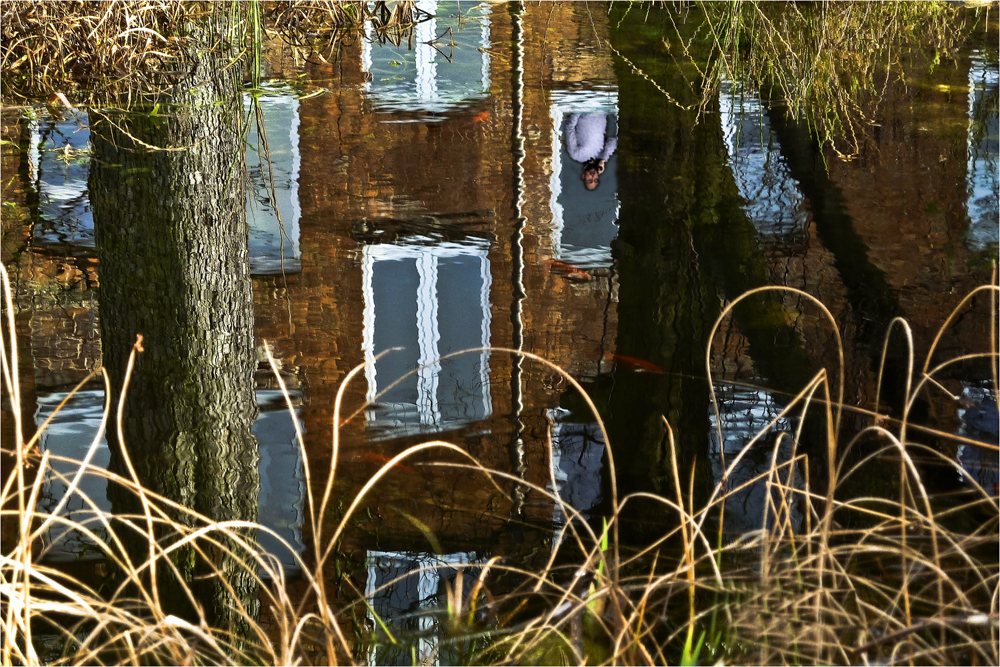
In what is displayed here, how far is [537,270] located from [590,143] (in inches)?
62.3

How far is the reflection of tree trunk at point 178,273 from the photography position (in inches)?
96.9

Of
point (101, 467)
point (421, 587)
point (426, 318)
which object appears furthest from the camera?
point (426, 318)

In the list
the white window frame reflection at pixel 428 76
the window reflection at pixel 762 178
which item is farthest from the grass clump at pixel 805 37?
the white window frame reflection at pixel 428 76

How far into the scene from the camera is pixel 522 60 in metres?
6.12

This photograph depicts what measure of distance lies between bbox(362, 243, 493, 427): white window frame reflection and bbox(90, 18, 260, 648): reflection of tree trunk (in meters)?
0.49

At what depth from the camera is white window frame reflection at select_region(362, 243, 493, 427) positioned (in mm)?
2873

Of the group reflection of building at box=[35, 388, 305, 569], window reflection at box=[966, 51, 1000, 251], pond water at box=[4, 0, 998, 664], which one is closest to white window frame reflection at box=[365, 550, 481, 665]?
pond water at box=[4, 0, 998, 664]

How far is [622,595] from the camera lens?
144 centimetres

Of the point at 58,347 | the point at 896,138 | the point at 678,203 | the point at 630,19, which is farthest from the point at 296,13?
the point at 896,138

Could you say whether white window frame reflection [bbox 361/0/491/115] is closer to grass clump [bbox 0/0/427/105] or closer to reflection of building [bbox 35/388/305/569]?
grass clump [bbox 0/0/427/105]

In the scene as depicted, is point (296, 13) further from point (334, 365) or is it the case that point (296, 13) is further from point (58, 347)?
point (58, 347)

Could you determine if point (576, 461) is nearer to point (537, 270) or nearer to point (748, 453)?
point (748, 453)

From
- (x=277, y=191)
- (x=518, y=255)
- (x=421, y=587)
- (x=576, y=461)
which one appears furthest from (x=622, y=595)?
(x=277, y=191)

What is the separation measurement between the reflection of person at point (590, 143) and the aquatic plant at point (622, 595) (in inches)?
113
